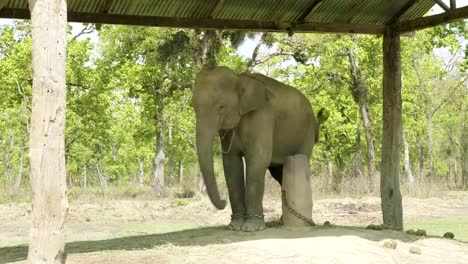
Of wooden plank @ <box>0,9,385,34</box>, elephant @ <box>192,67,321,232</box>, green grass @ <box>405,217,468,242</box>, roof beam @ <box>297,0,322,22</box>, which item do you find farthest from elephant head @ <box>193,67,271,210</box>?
green grass @ <box>405,217,468,242</box>

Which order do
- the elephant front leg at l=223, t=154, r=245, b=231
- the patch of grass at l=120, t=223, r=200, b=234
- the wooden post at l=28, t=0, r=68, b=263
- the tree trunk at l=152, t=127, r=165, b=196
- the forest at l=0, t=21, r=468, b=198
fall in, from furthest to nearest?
the tree trunk at l=152, t=127, r=165, b=196 < the forest at l=0, t=21, r=468, b=198 < the patch of grass at l=120, t=223, r=200, b=234 < the elephant front leg at l=223, t=154, r=245, b=231 < the wooden post at l=28, t=0, r=68, b=263

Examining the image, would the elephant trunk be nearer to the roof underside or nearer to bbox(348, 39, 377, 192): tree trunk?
the roof underside

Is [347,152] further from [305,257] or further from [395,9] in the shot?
[305,257]

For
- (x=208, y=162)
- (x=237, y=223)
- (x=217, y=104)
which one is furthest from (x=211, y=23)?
(x=237, y=223)

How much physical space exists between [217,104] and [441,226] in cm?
670

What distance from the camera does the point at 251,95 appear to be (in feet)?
28.4

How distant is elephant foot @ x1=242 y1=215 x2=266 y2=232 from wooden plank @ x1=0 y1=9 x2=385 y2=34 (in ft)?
8.80

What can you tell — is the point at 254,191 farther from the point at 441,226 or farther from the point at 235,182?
the point at 441,226

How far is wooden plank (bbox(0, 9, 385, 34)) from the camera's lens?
832 centimetres

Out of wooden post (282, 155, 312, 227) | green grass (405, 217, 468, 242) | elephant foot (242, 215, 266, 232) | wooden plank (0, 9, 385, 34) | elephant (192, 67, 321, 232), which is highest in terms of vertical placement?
wooden plank (0, 9, 385, 34)

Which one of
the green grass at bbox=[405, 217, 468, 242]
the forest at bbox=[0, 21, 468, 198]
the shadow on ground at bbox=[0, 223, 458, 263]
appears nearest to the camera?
the shadow on ground at bbox=[0, 223, 458, 263]

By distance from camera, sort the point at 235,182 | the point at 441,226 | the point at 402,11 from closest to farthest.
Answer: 1. the point at 235,182
2. the point at 402,11
3. the point at 441,226

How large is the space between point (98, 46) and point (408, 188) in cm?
1532

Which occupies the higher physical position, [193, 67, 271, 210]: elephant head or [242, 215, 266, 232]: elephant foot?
[193, 67, 271, 210]: elephant head
